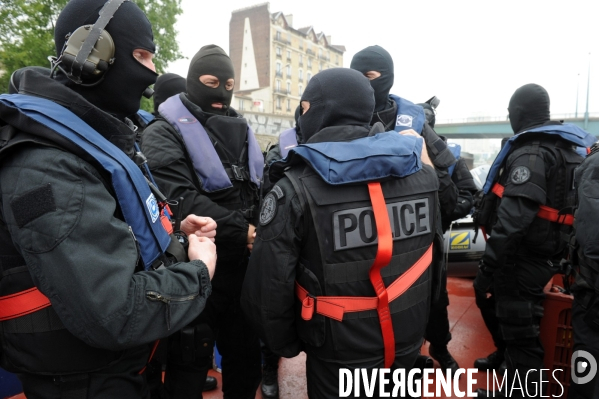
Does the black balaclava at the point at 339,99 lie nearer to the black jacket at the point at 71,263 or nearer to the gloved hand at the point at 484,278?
the black jacket at the point at 71,263

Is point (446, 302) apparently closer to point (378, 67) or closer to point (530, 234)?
point (530, 234)

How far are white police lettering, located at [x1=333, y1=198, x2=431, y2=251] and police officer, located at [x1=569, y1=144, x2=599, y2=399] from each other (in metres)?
1.10

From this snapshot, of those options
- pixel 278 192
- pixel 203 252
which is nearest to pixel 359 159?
pixel 278 192

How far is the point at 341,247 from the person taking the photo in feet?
6.25

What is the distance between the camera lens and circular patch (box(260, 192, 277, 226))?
197 centimetres

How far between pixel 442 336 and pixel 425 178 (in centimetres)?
203

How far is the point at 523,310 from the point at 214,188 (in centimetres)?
244

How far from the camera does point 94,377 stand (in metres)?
1.49

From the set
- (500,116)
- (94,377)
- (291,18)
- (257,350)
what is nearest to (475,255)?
(257,350)

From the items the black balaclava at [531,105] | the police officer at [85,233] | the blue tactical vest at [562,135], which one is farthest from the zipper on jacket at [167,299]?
the black balaclava at [531,105]

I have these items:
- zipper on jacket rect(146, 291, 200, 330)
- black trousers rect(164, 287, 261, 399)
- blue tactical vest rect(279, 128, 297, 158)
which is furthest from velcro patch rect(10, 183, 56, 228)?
blue tactical vest rect(279, 128, 297, 158)

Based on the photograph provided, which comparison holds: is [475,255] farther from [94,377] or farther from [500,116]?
[500,116]

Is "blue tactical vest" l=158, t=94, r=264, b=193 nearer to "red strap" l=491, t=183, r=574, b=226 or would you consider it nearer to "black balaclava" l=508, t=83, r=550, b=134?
"red strap" l=491, t=183, r=574, b=226

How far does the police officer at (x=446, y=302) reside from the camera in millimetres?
3520
